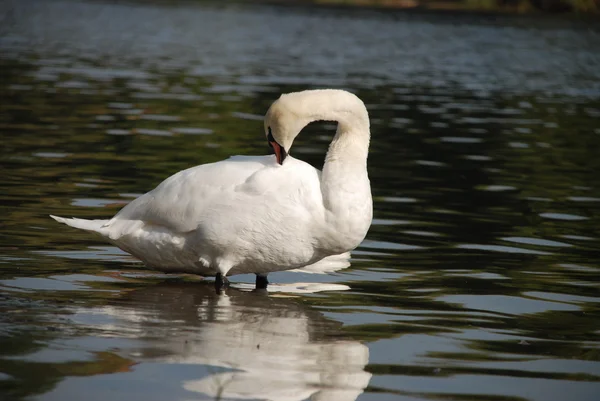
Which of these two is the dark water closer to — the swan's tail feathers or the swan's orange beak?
the swan's tail feathers

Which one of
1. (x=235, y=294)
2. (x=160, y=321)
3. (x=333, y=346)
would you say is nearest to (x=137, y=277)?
(x=235, y=294)

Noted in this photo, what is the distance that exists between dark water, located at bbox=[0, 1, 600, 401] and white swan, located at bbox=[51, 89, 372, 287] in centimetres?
36

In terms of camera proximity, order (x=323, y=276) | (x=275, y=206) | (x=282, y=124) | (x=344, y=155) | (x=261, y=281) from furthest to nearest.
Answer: (x=323, y=276) → (x=261, y=281) → (x=344, y=155) → (x=282, y=124) → (x=275, y=206)

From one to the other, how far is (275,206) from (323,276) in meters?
1.79

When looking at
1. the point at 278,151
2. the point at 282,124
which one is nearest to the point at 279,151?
the point at 278,151

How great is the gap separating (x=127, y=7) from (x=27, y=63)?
62837 millimetres

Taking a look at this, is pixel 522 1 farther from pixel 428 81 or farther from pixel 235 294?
pixel 235 294

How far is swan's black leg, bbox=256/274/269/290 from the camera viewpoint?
30.1 feet

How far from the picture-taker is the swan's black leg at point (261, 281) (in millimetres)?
9188

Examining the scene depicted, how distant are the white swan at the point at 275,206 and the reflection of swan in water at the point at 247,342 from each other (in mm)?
308

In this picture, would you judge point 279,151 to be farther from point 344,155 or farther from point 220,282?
point 220,282

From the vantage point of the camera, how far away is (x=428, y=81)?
37.1 meters

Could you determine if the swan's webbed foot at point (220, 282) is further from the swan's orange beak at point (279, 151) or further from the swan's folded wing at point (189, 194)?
the swan's orange beak at point (279, 151)

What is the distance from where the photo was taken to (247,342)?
24.0 ft
